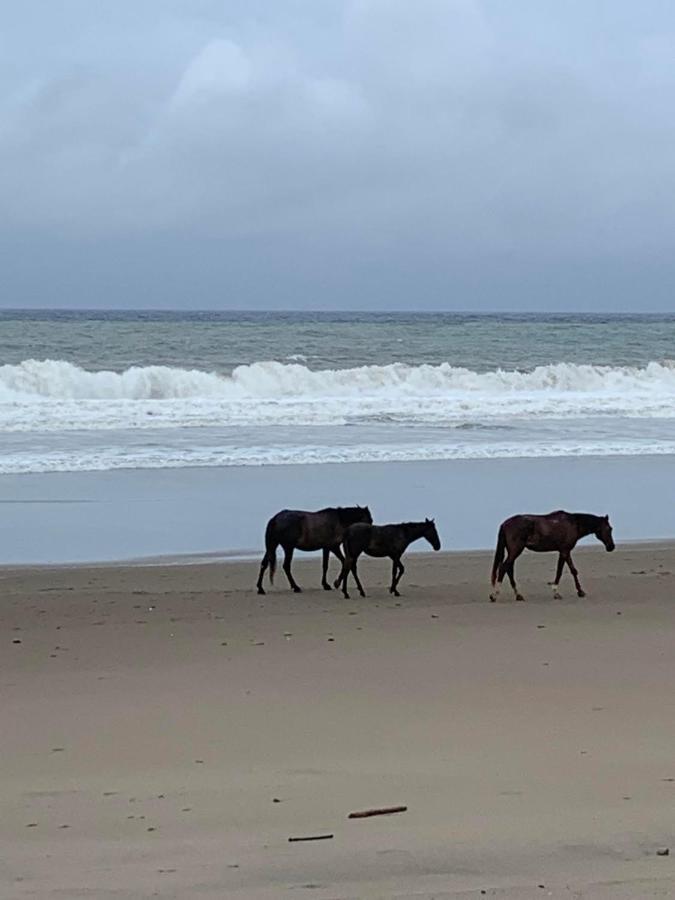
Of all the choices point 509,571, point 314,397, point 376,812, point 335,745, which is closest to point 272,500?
point 509,571

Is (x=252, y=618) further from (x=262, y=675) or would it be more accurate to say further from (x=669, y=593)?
(x=669, y=593)

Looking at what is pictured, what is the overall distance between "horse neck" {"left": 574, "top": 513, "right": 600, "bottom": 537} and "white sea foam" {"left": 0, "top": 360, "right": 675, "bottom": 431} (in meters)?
15.2

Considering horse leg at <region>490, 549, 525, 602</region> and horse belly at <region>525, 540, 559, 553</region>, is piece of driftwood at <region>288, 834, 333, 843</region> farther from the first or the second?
horse belly at <region>525, 540, 559, 553</region>

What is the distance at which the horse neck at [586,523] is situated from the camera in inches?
413

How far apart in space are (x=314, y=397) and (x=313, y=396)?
94cm

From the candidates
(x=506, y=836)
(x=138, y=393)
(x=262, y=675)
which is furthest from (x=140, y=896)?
(x=138, y=393)

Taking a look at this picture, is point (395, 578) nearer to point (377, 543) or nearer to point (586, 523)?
point (377, 543)

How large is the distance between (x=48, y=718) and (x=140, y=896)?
243 centimetres

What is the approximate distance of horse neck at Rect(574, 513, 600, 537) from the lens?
1048 centimetres

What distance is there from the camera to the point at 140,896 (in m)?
4.01

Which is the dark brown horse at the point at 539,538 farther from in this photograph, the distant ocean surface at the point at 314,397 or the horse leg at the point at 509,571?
the distant ocean surface at the point at 314,397

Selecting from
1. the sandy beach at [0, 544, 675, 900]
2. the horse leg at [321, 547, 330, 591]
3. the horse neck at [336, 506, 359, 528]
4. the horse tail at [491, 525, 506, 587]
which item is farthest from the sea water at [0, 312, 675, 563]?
the sandy beach at [0, 544, 675, 900]

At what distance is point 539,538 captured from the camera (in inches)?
404

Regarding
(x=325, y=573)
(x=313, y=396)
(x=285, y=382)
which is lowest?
(x=325, y=573)
